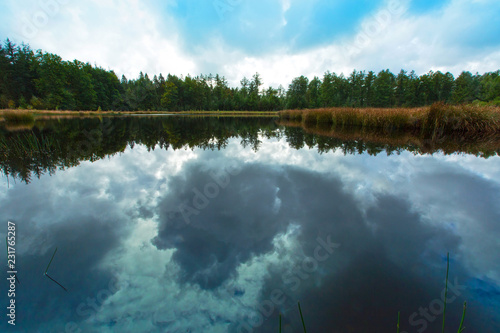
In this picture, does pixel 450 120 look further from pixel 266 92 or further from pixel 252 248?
A: pixel 266 92

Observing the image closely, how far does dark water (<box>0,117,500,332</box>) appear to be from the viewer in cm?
166

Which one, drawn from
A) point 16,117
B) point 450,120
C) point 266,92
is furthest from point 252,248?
point 266,92

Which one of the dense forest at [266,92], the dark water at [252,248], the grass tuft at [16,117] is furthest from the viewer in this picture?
the dense forest at [266,92]

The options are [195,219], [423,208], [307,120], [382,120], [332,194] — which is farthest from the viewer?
[307,120]

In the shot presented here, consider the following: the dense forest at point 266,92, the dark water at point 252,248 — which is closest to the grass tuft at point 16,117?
the dark water at point 252,248

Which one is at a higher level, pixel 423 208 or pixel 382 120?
pixel 382 120

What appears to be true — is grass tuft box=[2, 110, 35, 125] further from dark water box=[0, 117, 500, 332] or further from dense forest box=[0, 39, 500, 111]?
dense forest box=[0, 39, 500, 111]

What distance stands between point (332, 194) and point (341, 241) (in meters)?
1.48

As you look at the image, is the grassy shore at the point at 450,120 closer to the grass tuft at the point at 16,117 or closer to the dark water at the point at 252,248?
the dark water at the point at 252,248

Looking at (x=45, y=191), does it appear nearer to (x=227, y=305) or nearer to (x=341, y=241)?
(x=227, y=305)

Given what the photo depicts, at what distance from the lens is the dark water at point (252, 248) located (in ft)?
5.46

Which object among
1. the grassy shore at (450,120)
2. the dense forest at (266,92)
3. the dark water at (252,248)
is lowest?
the dark water at (252,248)

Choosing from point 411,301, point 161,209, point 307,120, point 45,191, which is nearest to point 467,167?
point 411,301

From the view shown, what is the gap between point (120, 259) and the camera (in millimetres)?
2314
